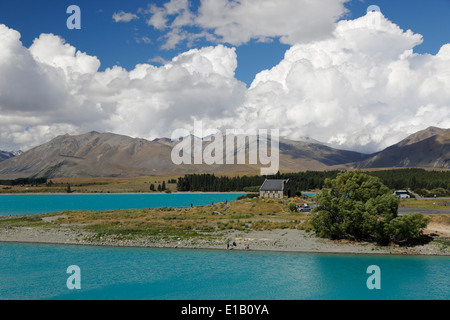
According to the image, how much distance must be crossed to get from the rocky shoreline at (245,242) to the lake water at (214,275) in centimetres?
158

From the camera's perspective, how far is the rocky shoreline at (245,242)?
1672 inches

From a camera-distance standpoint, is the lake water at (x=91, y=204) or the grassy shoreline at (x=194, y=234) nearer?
the grassy shoreline at (x=194, y=234)

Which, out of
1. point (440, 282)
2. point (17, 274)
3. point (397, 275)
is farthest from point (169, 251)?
point (440, 282)

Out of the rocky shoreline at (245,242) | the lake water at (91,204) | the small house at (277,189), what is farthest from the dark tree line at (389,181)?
the rocky shoreline at (245,242)

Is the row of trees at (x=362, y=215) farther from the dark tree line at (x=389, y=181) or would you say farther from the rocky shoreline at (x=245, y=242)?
the dark tree line at (x=389, y=181)

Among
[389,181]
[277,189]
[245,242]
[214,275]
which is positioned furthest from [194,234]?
[389,181]

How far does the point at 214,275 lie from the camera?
1363 inches

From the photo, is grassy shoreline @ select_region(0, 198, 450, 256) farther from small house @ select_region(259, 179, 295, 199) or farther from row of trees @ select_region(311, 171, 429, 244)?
small house @ select_region(259, 179, 295, 199)

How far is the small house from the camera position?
105m

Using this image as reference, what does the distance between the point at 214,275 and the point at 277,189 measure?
72.4 meters

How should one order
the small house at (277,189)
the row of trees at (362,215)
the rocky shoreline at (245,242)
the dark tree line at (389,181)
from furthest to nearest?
1. the dark tree line at (389,181)
2. the small house at (277,189)
3. the row of trees at (362,215)
4. the rocky shoreline at (245,242)

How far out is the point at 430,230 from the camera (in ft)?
164

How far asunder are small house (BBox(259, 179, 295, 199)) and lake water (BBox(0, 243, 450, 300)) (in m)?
62.7

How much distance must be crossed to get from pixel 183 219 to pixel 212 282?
1324 inches
